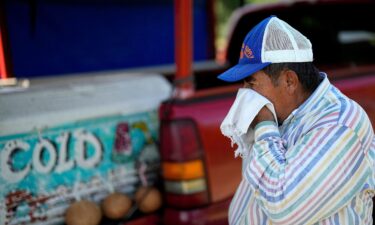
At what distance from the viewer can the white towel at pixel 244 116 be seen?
134 cm

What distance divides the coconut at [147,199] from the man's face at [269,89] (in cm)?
121

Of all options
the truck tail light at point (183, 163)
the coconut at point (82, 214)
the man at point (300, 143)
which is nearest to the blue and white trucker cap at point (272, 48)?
the man at point (300, 143)

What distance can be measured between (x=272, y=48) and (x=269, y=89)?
5.0 inches

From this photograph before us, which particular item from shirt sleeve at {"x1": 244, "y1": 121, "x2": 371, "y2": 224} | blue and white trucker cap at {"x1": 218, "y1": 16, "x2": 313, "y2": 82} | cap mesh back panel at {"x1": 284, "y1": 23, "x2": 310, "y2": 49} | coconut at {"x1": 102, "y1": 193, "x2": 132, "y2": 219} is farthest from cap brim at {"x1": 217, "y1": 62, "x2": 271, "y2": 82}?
coconut at {"x1": 102, "y1": 193, "x2": 132, "y2": 219}

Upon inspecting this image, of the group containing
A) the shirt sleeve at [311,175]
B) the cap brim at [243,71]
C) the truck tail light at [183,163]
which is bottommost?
the truck tail light at [183,163]

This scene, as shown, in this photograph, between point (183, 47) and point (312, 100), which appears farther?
point (183, 47)

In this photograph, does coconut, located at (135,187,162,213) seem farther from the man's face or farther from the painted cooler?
the man's face

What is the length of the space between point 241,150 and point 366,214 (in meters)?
0.43

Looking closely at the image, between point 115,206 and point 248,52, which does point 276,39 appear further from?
point 115,206

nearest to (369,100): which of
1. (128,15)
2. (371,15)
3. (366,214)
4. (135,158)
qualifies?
(371,15)

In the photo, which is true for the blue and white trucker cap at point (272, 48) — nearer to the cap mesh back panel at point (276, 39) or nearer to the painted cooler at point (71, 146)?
the cap mesh back panel at point (276, 39)

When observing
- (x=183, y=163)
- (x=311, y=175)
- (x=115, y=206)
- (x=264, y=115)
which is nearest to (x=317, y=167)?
(x=311, y=175)

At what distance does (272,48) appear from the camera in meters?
1.35

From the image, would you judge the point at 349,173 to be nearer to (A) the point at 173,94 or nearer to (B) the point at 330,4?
(A) the point at 173,94
